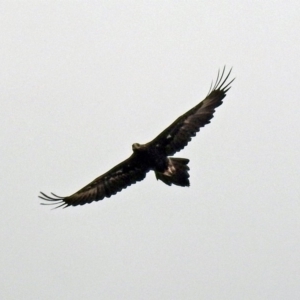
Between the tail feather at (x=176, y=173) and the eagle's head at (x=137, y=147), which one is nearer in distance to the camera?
the tail feather at (x=176, y=173)

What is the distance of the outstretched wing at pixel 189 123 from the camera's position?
105 ft

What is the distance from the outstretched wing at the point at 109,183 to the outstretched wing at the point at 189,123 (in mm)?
1349

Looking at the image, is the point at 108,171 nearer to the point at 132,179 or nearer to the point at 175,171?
the point at 132,179

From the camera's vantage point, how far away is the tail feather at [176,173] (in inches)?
1223

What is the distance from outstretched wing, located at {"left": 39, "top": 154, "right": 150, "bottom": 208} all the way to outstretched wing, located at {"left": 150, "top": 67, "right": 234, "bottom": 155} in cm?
135

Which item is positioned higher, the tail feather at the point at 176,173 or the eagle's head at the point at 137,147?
the eagle's head at the point at 137,147

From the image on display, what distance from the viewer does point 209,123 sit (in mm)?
31938

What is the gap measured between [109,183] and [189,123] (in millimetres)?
3475

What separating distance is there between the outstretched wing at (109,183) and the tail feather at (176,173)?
64.4 inches

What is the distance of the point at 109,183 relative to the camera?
33.6 meters

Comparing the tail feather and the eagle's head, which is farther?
the eagle's head

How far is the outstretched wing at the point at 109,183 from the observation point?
33.1m

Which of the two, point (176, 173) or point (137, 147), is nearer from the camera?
point (176, 173)

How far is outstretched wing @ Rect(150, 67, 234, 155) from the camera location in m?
32.0
